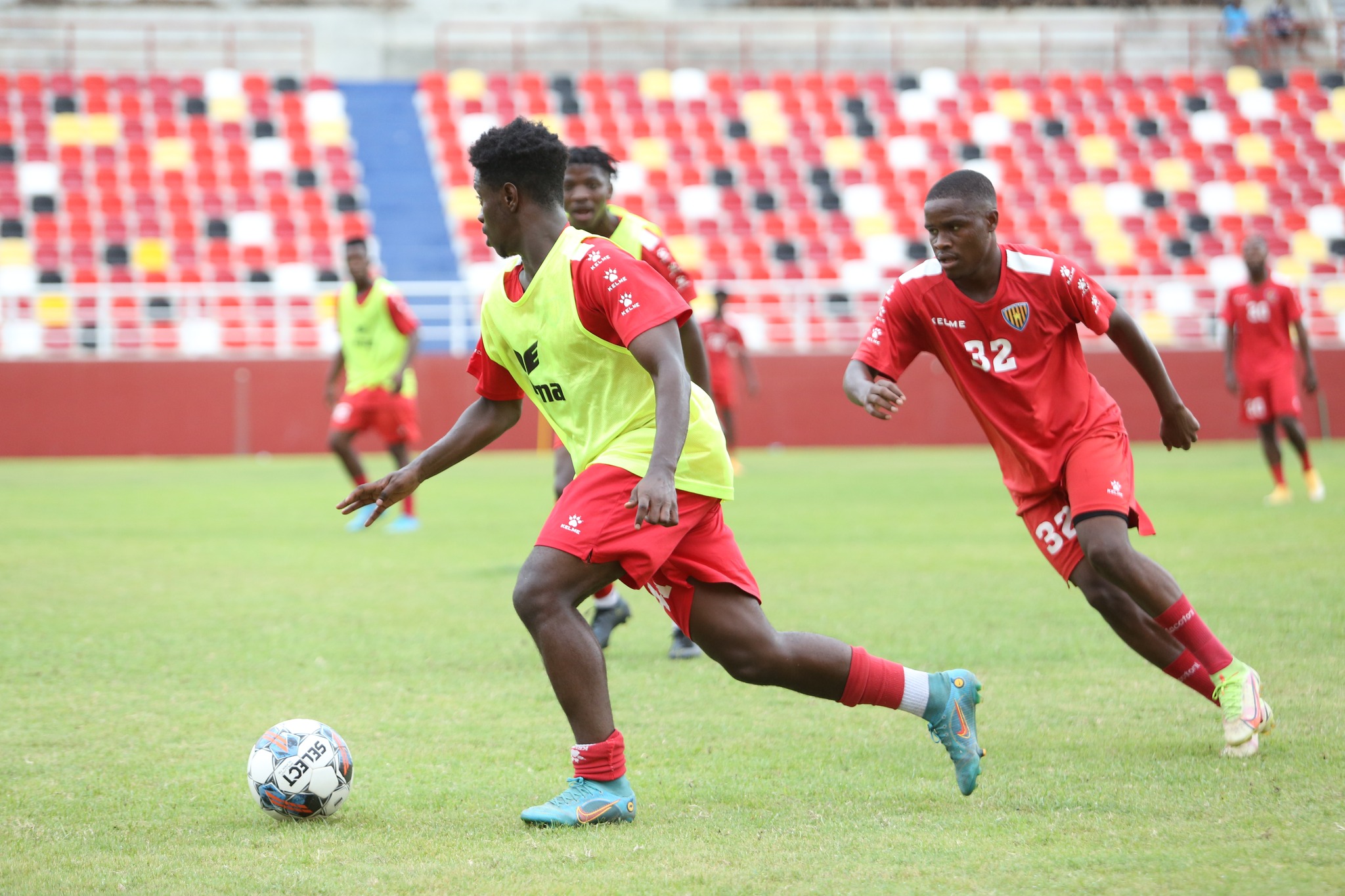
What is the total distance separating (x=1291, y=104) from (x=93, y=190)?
24.7m

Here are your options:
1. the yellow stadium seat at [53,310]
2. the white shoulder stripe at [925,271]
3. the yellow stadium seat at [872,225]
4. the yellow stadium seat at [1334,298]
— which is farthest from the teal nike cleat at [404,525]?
the yellow stadium seat at [1334,298]

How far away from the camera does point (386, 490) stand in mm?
4547

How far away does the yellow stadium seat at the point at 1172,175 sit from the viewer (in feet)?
101

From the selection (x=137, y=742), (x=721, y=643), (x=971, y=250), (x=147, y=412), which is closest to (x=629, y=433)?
(x=721, y=643)

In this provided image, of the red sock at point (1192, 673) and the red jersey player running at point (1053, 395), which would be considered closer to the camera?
the red jersey player running at point (1053, 395)

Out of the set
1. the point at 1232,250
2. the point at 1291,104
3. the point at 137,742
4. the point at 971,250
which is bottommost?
the point at 137,742

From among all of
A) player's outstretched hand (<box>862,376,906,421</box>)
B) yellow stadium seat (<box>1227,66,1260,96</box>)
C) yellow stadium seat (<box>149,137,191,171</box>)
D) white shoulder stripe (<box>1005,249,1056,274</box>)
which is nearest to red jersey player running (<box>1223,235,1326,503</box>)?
white shoulder stripe (<box>1005,249,1056,274</box>)

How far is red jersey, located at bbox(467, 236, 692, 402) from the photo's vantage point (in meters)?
4.05

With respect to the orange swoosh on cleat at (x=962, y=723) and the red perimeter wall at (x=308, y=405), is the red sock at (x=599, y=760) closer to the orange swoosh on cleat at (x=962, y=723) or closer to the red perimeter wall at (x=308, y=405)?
the orange swoosh on cleat at (x=962, y=723)

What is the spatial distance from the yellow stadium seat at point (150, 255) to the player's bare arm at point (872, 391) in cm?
2303

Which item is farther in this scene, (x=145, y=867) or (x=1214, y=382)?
(x=1214, y=382)

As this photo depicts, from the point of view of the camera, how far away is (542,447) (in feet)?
79.3

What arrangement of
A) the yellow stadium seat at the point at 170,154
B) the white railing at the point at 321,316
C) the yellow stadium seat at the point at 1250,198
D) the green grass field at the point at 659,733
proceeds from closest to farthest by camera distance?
the green grass field at the point at 659,733 < the white railing at the point at 321,316 < the yellow stadium seat at the point at 170,154 < the yellow stadium seat at the point at 1250,198

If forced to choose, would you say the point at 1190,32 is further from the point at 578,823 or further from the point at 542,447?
the point at 578,823
